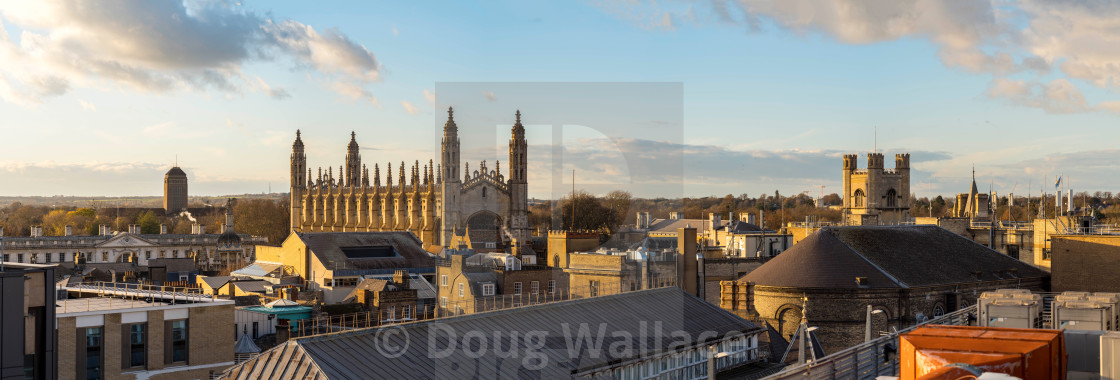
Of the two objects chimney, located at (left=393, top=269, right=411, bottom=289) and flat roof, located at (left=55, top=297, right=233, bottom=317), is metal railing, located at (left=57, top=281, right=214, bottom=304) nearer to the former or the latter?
flat roof, located at (left=55, top=297, right=233, bottom=317)

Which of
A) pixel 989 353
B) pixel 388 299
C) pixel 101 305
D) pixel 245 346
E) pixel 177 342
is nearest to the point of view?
pixel 989 353

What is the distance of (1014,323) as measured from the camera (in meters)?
15.6

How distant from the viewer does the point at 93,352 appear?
2725 cm

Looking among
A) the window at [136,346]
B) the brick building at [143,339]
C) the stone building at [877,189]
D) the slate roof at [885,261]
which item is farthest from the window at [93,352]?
the stone building at [877,189]

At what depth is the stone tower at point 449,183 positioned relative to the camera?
85250 millimetres

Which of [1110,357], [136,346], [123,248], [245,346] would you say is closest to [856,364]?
[1110,357]

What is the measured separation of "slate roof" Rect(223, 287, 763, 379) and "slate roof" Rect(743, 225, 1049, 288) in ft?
27.2

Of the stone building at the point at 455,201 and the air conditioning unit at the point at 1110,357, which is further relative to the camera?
the stone building at the point at 455,201

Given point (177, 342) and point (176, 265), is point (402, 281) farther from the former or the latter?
point (176, 265)

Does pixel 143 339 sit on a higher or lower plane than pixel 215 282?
higher

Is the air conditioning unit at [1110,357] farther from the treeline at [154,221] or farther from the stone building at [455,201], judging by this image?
the treeline at [154,221]

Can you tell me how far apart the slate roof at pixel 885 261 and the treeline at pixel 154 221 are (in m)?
97.2

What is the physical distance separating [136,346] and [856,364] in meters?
22.9

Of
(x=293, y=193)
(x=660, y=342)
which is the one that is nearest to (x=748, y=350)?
(x=660, y=342)
